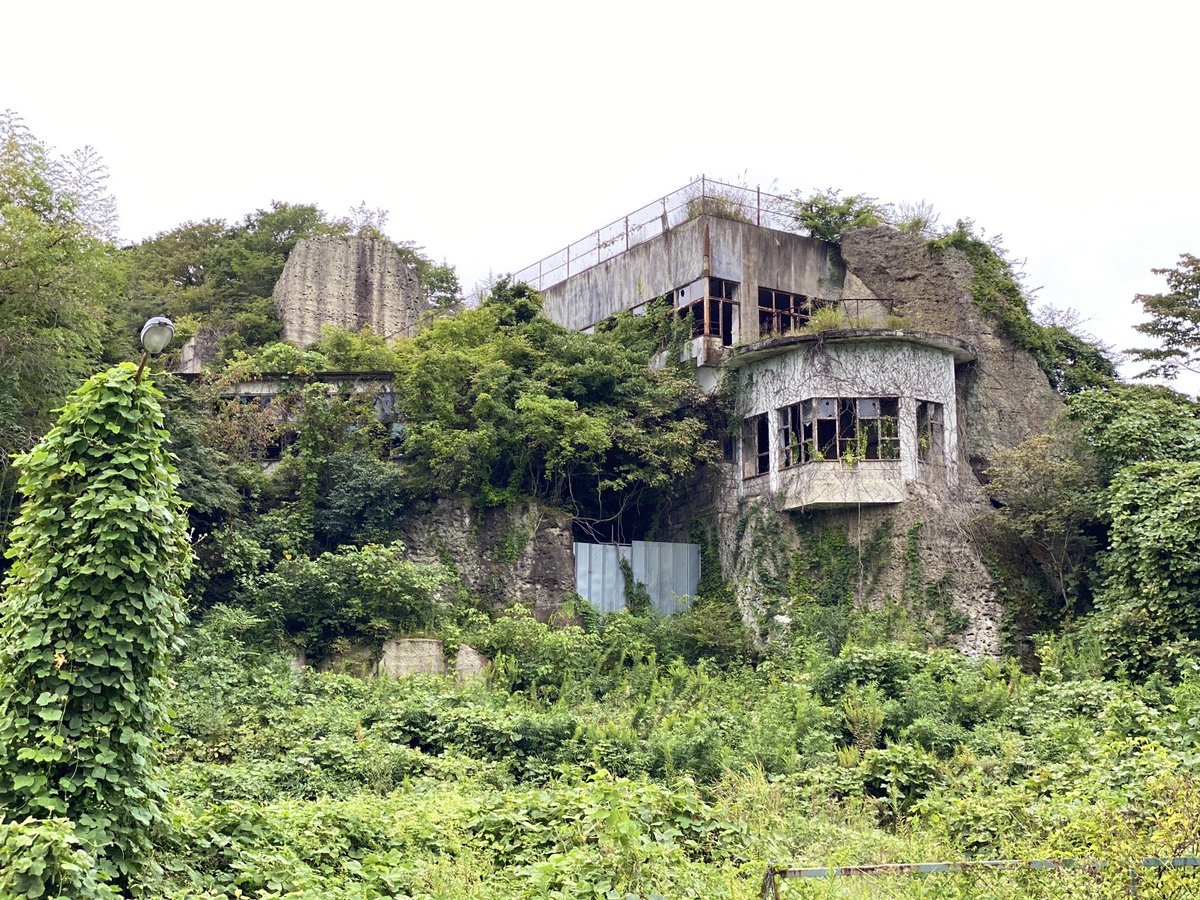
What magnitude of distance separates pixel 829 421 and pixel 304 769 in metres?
11.9

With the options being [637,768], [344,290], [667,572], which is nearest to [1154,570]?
[667,572]

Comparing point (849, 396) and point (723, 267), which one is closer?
point (849, 396)

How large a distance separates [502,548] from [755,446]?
5.11m

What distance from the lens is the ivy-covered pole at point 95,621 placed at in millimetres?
9406

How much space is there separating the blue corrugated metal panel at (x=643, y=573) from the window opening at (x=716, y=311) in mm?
4382

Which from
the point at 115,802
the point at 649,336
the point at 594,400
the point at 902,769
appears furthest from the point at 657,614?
the point at 115,802

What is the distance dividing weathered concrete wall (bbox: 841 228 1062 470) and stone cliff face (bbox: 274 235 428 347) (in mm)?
12802

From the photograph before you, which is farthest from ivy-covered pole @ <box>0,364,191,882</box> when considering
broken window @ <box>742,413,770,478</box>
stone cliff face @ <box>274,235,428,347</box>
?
stone cliff face @ <box>274,235,428,347</box>

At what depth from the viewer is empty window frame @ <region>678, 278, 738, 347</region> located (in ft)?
82.8

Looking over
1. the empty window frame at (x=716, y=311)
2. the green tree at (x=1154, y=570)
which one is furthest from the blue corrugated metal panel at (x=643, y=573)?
the green tree at (x=1154, y=570)

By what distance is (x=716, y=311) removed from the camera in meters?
25.6

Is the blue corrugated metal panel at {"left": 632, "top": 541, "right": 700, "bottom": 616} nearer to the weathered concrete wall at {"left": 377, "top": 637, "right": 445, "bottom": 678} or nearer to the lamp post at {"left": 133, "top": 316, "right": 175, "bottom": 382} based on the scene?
the weathered concrete wall at {"left": 377, "top": 637, "right": 445, "bottom": 678}

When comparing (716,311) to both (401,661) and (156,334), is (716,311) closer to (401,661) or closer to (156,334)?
(401,661)

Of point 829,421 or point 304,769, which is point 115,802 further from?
point 829,421
